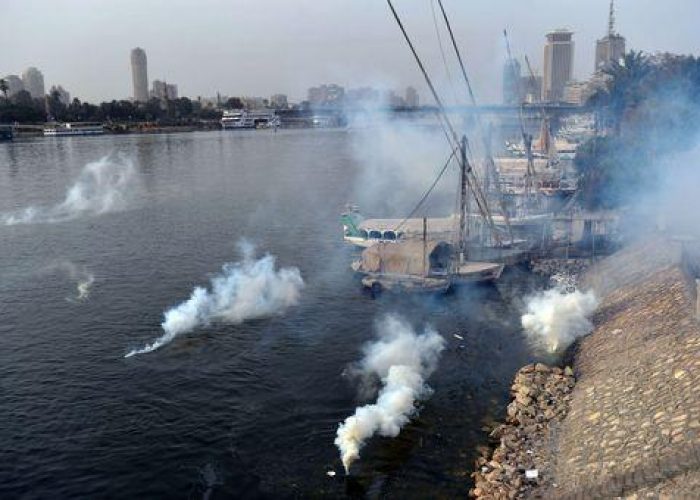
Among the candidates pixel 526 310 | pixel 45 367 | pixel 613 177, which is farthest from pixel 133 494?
pixel 613 177

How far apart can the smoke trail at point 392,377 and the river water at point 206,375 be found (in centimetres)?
62

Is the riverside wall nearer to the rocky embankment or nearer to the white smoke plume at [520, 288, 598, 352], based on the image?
the rocky embankment

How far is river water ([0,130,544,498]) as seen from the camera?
26.8 metres

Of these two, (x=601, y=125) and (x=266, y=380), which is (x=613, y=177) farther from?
(x=601, y=125)

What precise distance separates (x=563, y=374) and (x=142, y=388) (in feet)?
70.8

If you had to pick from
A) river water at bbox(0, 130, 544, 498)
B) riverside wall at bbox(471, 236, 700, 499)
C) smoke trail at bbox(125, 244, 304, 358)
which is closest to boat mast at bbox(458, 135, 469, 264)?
river water at bbox(0, 130, 544, 498)

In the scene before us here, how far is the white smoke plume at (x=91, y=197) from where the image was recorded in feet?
268

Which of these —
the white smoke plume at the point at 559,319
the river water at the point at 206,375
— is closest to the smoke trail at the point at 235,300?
the river water at the point at 206,375

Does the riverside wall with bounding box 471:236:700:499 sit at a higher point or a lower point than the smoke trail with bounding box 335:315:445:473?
higher

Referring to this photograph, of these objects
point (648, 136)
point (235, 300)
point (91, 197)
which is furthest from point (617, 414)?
point (91, 197)

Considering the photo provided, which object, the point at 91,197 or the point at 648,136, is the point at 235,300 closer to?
the point at 648,136

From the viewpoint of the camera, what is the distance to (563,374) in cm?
3300

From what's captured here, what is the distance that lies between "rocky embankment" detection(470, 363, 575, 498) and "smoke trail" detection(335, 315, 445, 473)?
175 inches

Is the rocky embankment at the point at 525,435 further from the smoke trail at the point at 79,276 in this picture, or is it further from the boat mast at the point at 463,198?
the smoke trail at the point at 79,276
